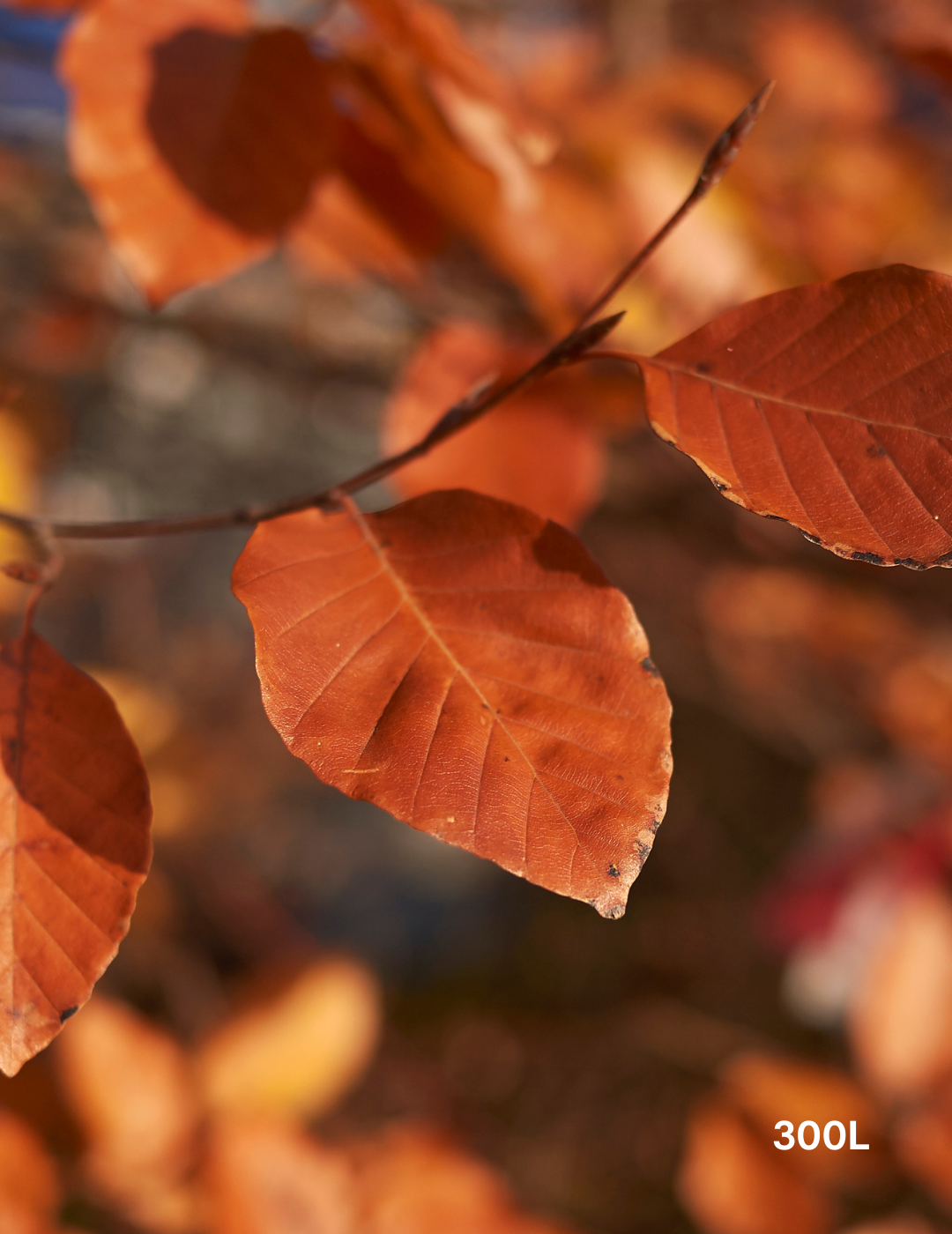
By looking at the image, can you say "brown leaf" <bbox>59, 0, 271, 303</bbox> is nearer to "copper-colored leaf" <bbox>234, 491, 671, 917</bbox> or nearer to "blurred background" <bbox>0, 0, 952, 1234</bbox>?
"blurred background" <bbox>0, 0, 952, 1234</bbox>

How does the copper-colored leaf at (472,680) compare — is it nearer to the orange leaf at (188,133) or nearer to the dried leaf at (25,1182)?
the orange leaf at (188,133)

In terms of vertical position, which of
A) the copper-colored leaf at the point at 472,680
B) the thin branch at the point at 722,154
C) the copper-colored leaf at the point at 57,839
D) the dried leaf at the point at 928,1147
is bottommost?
the dried leaf at the point at 928,1147

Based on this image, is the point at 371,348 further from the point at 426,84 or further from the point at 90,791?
the point at 90,791

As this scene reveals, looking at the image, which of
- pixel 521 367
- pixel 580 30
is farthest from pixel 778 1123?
pixel 580 30

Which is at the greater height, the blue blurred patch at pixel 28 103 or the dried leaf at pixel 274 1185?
the blue blurred patch at pixel 28 103

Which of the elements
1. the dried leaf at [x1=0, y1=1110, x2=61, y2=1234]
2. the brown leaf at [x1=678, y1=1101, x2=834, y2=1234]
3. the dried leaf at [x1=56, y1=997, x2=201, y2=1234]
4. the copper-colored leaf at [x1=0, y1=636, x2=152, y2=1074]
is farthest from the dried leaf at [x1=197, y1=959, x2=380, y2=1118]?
the copper-colored leaf at [x1=0, y1=636, x2=152, y2=1074]

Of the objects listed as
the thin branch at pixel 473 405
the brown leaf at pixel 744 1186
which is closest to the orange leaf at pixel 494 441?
the thin branch at pixel 473 405
